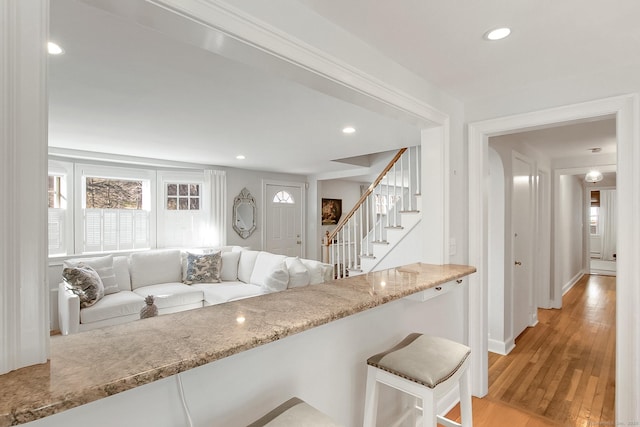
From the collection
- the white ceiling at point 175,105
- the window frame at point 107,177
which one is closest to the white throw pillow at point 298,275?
the white ceiling at point 175,105

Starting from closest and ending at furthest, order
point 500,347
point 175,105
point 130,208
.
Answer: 1. point 175,105
2. point 500,347
3. point 130,208

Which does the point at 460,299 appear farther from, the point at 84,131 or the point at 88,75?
the point at 84,131

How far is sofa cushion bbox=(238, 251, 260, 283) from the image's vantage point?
4859 millimetres

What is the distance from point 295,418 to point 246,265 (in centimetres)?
405

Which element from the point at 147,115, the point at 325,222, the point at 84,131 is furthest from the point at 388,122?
the point at 325,222

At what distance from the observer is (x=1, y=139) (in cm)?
70

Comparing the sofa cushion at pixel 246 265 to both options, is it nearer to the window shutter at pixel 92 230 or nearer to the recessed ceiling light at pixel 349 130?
the window shutter at pixel 92 230

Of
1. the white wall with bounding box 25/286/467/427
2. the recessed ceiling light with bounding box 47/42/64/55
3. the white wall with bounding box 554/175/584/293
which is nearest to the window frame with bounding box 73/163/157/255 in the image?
the recessed ceiling light with bounding box 47/42/64/55

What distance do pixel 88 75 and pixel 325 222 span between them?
5.93 m

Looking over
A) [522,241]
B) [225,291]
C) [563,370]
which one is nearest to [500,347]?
[563,370]

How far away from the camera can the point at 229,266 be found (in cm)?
494

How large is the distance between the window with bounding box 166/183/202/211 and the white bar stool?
4.90 meters

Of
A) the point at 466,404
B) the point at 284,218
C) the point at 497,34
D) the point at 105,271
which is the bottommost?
the point at 466,404

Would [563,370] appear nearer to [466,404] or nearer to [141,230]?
[466,404]
